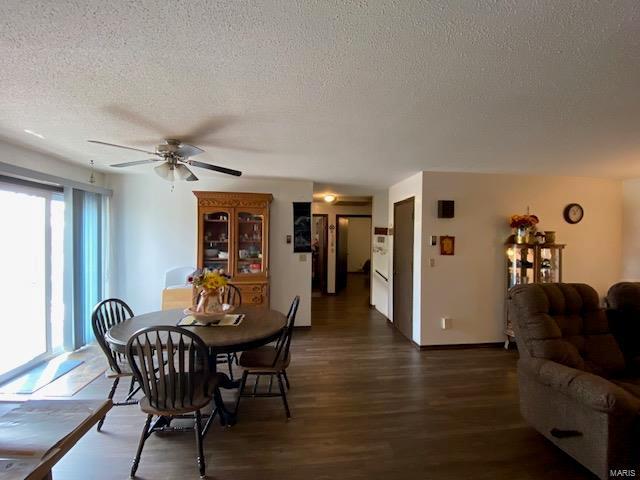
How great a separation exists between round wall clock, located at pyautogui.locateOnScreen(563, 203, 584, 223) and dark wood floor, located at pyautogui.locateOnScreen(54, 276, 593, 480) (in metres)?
2.22

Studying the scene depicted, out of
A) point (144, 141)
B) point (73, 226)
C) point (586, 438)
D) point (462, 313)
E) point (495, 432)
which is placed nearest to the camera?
point (586, 438)

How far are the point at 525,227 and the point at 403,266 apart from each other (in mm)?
1597

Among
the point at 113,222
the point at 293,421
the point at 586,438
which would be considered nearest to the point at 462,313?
the point at 586,438

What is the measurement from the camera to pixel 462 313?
3.91 metres

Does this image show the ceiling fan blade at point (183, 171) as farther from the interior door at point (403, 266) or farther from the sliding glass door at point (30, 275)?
the interior door at point (403, 266)

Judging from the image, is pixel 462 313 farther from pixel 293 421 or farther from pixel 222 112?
pixel 222 112

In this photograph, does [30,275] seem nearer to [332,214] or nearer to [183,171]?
[183,171]

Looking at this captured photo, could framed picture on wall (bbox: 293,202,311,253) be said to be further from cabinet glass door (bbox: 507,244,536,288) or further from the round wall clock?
the round wall clock

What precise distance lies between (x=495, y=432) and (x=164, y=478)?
2.27m

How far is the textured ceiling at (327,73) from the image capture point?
1150mm

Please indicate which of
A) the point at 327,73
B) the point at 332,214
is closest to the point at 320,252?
the point at 332,214

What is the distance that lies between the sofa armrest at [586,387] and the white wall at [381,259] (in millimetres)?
3325

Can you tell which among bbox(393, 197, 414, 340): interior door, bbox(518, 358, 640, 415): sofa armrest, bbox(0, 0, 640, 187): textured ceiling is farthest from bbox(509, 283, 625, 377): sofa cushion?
bbox(393, 197, 414, 340): interior door

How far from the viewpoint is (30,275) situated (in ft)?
11.0
